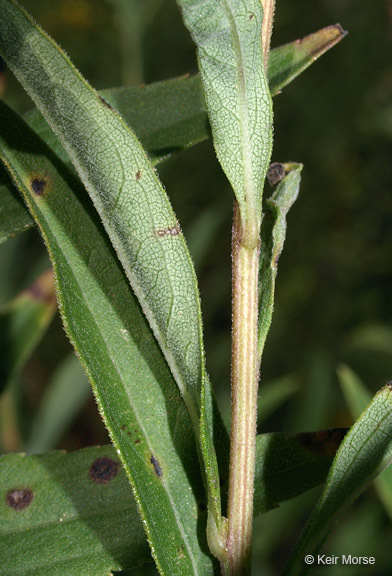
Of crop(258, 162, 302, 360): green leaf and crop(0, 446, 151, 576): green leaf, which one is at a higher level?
crop(258, 162, 302, 360): green leaf

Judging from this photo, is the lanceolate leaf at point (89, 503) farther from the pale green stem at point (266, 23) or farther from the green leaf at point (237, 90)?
the pale green stem at point (266, 23)

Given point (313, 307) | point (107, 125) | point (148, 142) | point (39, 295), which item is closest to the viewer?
point (107, 125)

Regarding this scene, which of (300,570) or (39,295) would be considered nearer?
(300,570)

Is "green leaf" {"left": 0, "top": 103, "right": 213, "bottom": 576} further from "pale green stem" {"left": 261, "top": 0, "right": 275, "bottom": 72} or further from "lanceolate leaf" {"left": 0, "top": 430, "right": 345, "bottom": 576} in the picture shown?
"pale green stem" {"left": 261, "top": 0, "right": 275, "bottom": 72}

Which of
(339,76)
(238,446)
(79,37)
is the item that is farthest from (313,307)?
(238,446)

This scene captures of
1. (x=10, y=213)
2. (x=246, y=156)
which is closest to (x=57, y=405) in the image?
(x=10, y=213)

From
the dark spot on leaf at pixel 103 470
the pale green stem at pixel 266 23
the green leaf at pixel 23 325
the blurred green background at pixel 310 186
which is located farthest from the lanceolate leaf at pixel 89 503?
the blurred green background at pixel 310 186

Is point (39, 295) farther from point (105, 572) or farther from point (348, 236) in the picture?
point (348, 236)

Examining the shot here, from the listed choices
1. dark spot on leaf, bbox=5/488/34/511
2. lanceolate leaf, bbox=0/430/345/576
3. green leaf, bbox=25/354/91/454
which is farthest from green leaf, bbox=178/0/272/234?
green leaf, bbox=25/354/91/454
